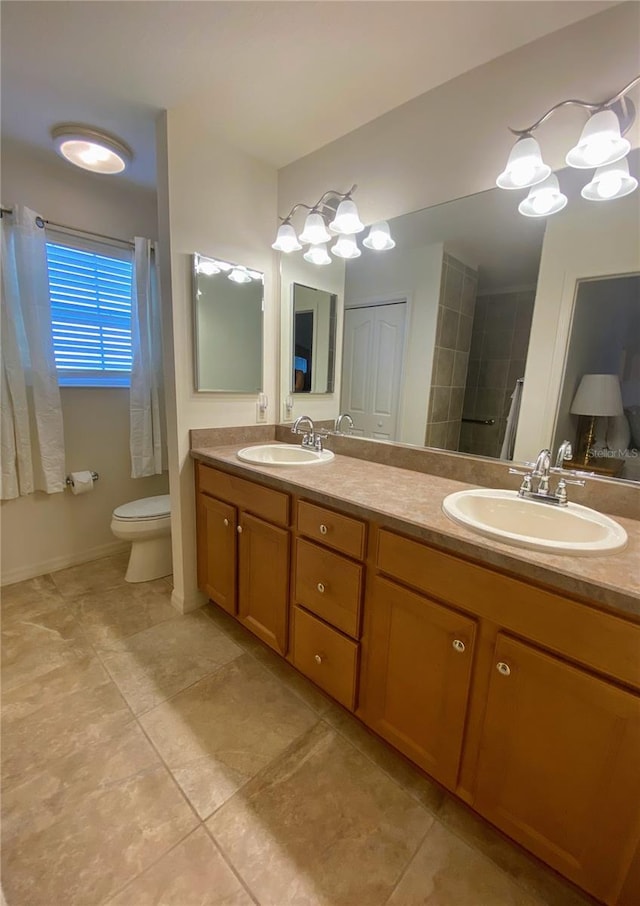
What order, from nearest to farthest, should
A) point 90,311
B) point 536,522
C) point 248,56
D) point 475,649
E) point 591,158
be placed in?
1. point 475,649
2. point 591,158
3. point 536,522
4. point 248,56
5. point 90,311

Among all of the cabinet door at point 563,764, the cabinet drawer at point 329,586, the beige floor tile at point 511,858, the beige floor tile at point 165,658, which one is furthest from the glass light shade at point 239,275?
the beige floor tile at point 511,858

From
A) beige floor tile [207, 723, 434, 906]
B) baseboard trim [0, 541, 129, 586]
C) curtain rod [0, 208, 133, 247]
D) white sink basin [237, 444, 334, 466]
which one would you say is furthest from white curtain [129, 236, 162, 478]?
beige floor tile [207, 723, 434, 906]

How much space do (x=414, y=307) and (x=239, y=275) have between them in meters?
0.93

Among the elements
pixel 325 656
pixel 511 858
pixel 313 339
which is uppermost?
pixel 313 339

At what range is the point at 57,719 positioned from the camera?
1353 mm

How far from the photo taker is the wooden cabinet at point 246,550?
1.49 meters

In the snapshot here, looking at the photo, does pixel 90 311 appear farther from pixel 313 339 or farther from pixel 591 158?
pixel 591 158

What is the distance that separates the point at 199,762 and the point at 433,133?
8.06 feet

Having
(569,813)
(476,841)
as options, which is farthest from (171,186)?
(476,841)

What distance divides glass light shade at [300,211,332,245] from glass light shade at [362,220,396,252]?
20 cm

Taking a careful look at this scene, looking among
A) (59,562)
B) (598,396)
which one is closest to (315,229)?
(598,396)

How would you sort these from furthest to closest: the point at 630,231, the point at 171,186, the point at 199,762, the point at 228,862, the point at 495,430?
the point at 171,186
the point at 495,430
the point at 199,762
the point at 630,231
the point at 228,862

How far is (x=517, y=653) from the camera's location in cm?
89

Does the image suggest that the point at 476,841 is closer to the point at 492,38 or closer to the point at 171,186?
the point at 492,38
